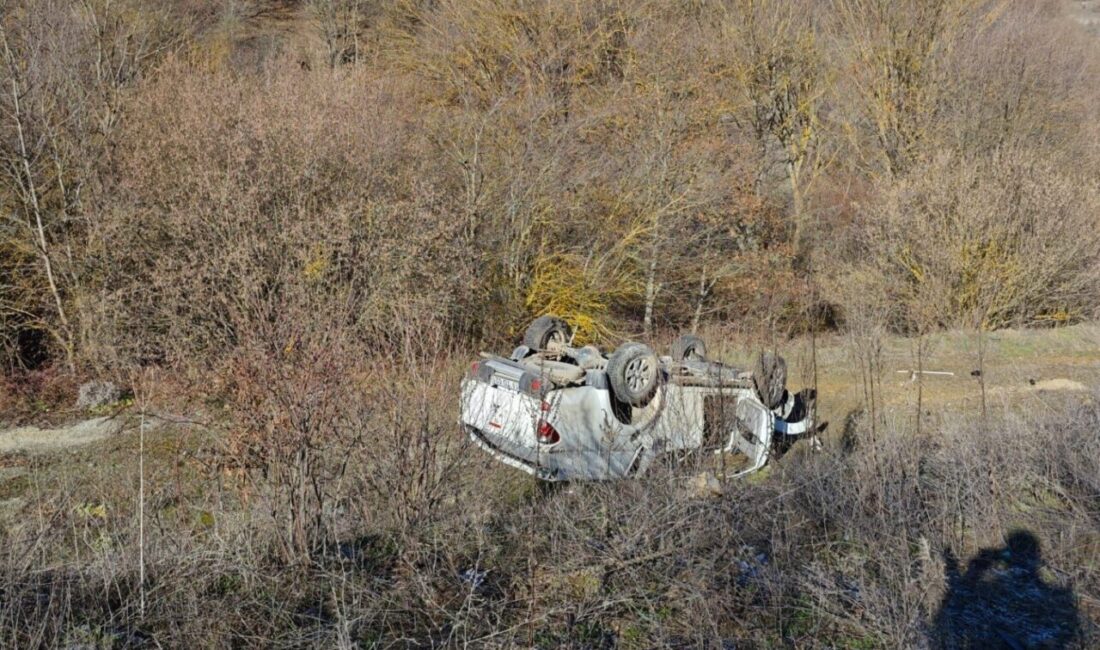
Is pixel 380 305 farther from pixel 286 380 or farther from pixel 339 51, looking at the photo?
pixel 339 51

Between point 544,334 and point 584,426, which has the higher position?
point 544,334

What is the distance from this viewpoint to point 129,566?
17.3 feet

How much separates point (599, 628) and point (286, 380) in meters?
2.31

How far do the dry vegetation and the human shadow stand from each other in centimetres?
13

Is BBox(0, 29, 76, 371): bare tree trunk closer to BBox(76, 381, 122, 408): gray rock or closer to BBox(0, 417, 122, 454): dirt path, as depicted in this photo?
BBox(76, 381, 122, 408): gray rock

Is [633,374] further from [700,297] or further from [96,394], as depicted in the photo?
[700,297]

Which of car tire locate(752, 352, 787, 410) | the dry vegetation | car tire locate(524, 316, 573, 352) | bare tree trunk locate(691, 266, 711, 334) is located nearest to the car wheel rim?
the dry vegetation

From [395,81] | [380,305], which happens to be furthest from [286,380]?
[395,81]

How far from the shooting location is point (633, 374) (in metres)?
8.16

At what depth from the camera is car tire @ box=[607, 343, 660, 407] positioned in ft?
26.5

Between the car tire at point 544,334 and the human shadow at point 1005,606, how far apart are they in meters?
5.13

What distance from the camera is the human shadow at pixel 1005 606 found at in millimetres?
5121

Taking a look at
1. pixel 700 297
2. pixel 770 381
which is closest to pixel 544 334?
pixel 770 381

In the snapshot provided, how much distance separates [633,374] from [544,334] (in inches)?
91.1
